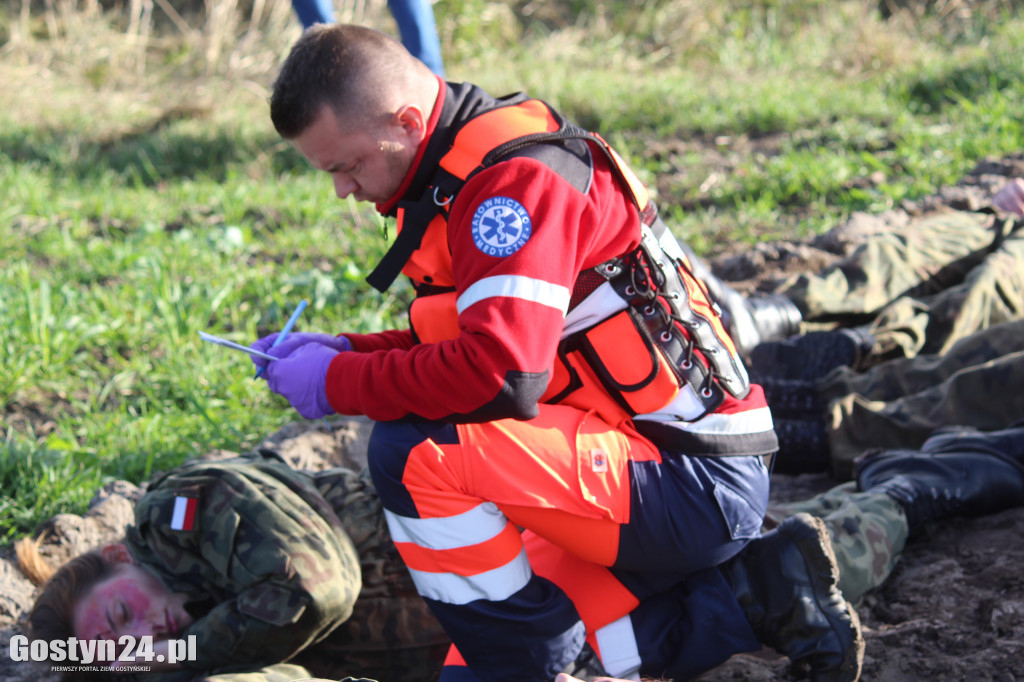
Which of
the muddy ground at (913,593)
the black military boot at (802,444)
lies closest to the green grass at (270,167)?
the muddy ground at (913,593)

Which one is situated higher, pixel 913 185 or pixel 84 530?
pixel 913 185

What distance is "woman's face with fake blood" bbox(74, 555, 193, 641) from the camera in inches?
83.7

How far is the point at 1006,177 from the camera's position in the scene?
4.88 meters

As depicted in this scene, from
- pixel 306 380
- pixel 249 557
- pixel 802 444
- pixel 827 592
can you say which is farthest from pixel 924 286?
pixel 249 557

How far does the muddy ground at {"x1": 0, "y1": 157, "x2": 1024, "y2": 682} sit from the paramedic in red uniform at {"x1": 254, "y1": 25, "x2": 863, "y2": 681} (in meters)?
0.22

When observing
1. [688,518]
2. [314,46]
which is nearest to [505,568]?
[688,518]

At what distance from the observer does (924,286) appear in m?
3.81

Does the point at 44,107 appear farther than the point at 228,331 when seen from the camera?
Yes

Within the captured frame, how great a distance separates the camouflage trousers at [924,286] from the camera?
3426 millimetres

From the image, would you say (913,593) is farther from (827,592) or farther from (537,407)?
(537,407)

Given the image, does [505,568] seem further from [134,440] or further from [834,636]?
[134,440]

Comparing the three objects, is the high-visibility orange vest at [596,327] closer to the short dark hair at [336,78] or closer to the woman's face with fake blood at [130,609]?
the short dark hair at [336,78]

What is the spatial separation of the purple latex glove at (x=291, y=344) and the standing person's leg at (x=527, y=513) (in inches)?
12.0

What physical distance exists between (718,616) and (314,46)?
1.54 metres
